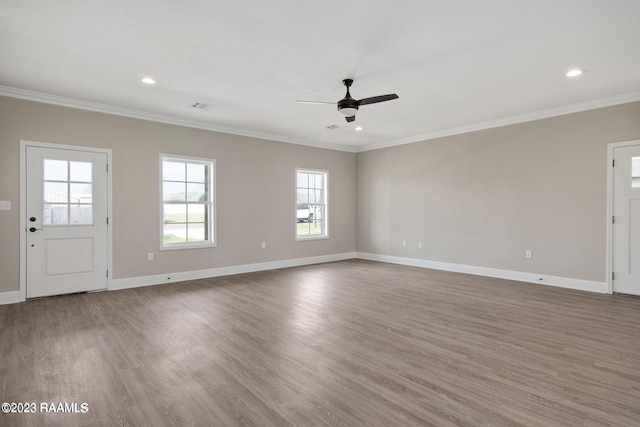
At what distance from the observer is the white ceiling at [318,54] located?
2.70 metres

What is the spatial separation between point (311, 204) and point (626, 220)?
219 inches

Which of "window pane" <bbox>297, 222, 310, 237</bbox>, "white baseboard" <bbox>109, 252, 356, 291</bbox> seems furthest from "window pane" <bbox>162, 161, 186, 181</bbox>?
"window pane" <bbox>297, 222, 310, 237</bbox>

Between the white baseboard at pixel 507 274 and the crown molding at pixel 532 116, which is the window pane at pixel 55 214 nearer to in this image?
the white baseboard at pixel 507 274

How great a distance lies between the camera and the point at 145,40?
3156 millimetres

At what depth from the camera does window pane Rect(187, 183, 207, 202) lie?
20.2ft

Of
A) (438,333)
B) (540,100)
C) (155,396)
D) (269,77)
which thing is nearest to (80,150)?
(269,77)

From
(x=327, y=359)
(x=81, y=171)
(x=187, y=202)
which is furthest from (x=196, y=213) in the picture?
(x=327, y=359)

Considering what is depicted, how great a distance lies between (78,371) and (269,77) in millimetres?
3438

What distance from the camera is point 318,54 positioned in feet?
11.3

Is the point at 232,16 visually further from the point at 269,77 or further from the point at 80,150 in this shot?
the point at 80,150

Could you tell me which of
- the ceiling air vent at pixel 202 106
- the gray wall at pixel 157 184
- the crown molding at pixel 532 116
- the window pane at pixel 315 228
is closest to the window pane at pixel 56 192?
the gray wall at pixel 157 184

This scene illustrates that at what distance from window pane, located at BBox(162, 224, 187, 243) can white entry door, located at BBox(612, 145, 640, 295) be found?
6834 millimetres

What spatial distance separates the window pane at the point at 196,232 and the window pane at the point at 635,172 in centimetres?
683

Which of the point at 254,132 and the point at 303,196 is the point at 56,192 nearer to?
the point at 254,132
